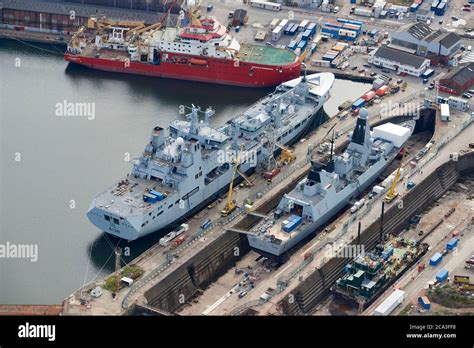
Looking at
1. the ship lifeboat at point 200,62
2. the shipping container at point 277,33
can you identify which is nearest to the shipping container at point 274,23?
the shipping container at point 277,33

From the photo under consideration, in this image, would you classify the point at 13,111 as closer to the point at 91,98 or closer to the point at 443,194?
the point at 91,98

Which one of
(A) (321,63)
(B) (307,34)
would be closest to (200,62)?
(A) (321,63)

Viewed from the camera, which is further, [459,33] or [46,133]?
[459,33]

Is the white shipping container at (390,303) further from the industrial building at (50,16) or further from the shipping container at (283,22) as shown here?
the industrial building at (50,16)

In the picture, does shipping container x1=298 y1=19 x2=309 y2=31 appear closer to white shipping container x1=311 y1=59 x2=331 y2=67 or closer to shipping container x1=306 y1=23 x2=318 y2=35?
shipping container x1=306 y1=23 x2=318 y2=35

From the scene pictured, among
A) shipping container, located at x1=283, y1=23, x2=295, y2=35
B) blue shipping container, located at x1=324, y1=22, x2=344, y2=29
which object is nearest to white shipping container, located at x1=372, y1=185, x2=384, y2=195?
shipping container, located at x1=283, y1=23, x2=295, y2=35

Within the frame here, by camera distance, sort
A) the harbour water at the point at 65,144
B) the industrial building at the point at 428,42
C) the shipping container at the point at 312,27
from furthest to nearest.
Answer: the shipping container at the point at 312,27
the industrial building at the point at 428,42
the harbour water at the point at 65,144

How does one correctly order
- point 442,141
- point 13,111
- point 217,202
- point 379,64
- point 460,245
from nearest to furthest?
point 460,245
point 217,202
point 442,141
point 13,111
point 379,64

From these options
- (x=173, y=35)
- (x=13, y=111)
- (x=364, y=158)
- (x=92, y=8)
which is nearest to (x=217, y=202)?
(x=364, y=158)
